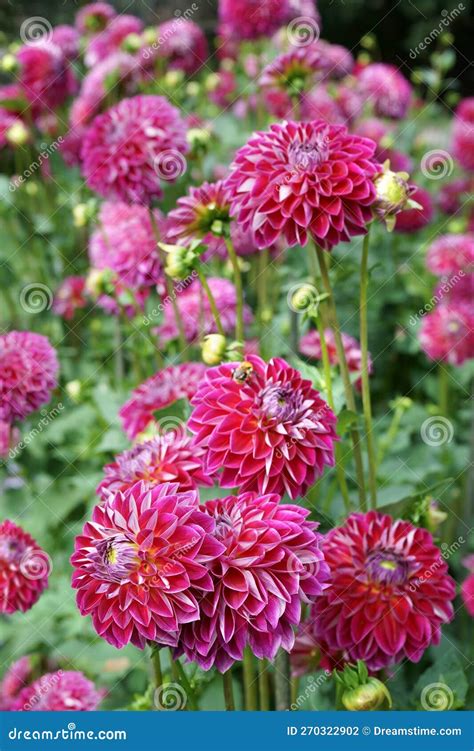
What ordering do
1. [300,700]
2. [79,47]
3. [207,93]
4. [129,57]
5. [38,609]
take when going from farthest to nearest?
[207,93] < [79,47] < [129,57] < [38,609] < [300,700]

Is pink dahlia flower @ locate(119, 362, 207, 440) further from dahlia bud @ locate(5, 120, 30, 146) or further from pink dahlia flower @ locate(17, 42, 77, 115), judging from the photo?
pink dahlia flower @ locate(17, 42, 77, 115)

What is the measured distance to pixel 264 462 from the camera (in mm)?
787

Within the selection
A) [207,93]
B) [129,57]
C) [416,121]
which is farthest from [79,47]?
[416,121]

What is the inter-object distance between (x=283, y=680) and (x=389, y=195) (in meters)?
0.59

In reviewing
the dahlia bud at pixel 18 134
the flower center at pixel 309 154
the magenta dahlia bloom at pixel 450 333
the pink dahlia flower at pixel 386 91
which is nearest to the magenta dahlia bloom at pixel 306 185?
the flower center at pixel 309 154

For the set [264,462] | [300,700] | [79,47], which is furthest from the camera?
[79,47]

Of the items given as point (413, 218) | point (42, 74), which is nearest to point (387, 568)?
point (413, 218)

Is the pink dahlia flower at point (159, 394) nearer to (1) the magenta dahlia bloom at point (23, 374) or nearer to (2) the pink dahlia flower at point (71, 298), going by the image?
(1) the magenta dahlia bloom at point (23, 374)

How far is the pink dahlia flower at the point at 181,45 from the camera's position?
6.65 ft

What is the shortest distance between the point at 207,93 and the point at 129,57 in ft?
2.84

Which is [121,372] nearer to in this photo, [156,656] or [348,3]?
[156,656]

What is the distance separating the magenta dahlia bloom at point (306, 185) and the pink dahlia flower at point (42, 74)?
1272 millimetres

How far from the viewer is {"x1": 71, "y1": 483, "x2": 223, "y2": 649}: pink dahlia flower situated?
67 cm

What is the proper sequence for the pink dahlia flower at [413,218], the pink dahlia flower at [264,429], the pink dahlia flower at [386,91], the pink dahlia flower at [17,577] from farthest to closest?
1. the pink dahlia flower at [386,91]
2. the pink dahlia flower at [413,218]
3. the pink dahlia flower at [17,577]
4. the pink dahlia flower at [264,429]
